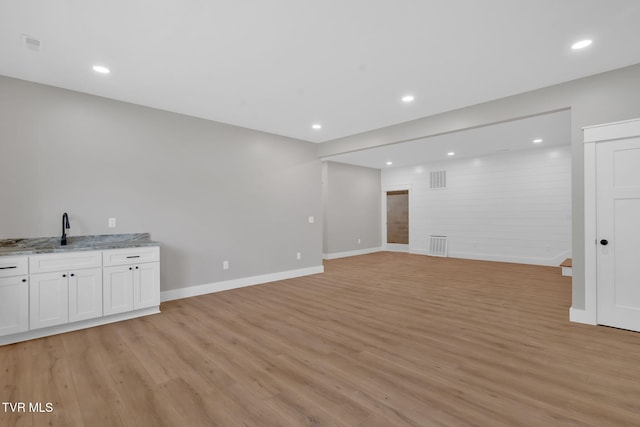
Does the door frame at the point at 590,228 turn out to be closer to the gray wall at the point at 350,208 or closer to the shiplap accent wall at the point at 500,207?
the shiplap accent wall at the point at 500,207

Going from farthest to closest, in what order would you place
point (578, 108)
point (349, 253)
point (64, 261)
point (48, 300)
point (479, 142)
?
point (349, 253), point (479, 142), point (578, 108), point (64, 261), point (48, 300)

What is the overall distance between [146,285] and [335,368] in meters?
2.77

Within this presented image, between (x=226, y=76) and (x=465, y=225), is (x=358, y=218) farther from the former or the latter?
(x=226, y=76)

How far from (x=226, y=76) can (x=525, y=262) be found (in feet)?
26.1

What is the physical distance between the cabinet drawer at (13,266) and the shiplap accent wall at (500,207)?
8925 millimetres

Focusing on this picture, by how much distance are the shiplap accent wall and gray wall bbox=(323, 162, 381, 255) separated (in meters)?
1.21

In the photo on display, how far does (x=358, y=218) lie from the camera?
965cm

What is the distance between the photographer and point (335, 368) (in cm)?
253

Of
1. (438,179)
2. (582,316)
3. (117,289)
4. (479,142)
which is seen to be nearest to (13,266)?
(117,289)

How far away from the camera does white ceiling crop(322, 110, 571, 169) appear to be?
5219mm

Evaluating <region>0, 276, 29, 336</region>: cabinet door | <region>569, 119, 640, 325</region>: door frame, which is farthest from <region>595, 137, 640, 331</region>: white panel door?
<region>0, 276, 29, 336</region>: cabinet door

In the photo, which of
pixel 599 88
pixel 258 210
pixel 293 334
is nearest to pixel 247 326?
pixel 293 334

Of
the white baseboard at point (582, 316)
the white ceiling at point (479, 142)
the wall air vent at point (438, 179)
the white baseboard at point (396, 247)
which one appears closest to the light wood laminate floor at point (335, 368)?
the white baseboard at point (582, 316)

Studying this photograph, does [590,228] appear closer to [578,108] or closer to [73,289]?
[578,108]
